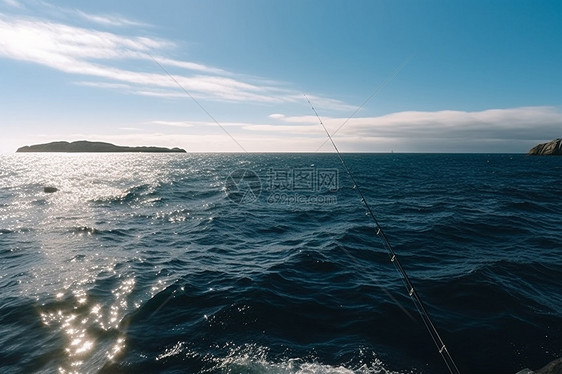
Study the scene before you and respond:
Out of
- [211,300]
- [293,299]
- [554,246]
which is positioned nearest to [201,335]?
[211,300]

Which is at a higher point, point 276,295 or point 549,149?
point 549,149

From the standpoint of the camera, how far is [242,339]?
698 cm

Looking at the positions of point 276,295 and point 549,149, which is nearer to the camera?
point 276,295

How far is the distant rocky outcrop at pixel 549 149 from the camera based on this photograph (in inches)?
4666

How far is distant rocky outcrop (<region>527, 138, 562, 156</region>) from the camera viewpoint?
118512 mm

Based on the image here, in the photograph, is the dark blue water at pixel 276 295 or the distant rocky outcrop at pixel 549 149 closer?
the dark blue water at pixel 276 295

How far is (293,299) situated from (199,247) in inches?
272

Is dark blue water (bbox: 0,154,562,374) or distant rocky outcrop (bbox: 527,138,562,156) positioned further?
distant rocky outcrop (bbox: 527,138,562,156)

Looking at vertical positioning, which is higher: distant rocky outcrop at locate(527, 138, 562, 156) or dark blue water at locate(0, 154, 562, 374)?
distant rocky outcrop at locate(527, 138, 562, 156)

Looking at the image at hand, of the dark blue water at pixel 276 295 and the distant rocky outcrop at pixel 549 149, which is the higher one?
the distant rocky outcrop at pixel 549 149

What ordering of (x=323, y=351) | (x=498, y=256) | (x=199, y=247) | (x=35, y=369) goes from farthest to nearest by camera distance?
1. (x=199, y=247)
2. (x=498, y=256)
3. (x=323, y=351)
4. (x=35, y=369)

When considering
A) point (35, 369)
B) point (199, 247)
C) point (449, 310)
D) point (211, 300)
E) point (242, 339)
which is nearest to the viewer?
point (35, 369)

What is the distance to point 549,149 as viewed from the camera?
122688mm

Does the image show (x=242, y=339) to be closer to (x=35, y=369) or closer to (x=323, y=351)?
(x=323, y=351)
